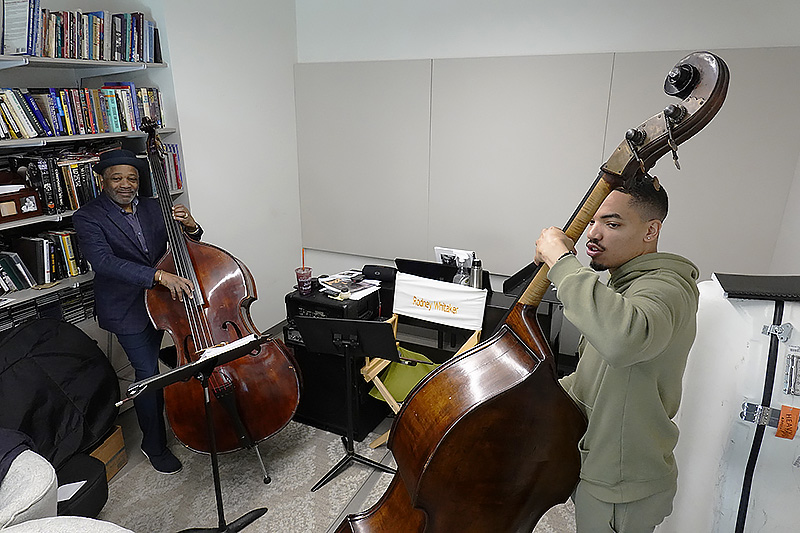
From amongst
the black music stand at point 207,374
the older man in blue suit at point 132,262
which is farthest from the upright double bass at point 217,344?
the black music stand at point 207,374

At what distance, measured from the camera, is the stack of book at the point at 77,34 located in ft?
7.48

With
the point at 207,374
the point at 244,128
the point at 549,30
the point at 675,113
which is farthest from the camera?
the point at 244,128

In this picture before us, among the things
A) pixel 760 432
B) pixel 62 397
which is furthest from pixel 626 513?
pixel 62 397

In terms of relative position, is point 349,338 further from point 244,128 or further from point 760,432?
point 244,128

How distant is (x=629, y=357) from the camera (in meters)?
0.99

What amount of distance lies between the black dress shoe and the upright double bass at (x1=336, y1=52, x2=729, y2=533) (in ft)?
5.84

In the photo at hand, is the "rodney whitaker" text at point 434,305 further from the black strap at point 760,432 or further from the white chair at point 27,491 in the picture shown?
the white chair at point 27,491

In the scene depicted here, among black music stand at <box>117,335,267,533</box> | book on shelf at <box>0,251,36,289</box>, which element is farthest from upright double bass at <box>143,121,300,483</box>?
book on shelf at <box>0,251,36,289</box>

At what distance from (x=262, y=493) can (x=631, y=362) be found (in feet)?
6.68

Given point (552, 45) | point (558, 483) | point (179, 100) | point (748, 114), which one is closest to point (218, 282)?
point (179, 100)

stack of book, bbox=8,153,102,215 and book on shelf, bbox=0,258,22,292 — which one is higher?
stack of book, bbox=8,153,102,215

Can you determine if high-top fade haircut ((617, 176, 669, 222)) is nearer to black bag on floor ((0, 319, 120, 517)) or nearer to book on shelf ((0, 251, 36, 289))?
black bag on floor ((0, 319, 120, 517))

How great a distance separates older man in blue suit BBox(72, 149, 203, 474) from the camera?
7.52 feet

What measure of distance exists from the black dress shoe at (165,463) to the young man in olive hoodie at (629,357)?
213 cm
